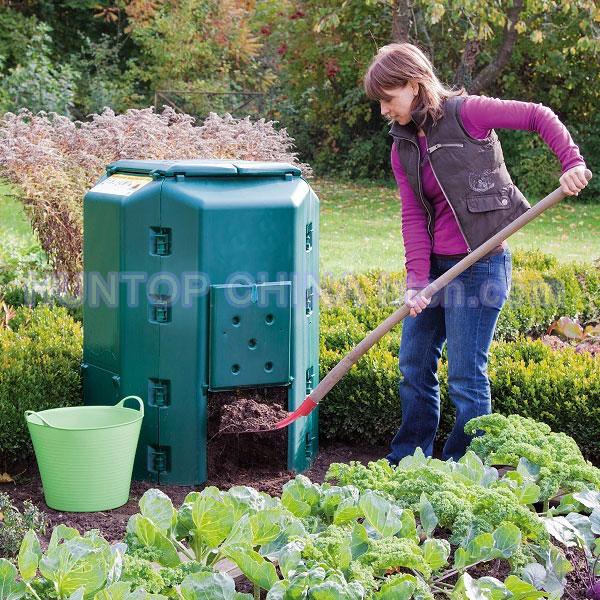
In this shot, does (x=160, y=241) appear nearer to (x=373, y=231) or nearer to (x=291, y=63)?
(x=373, y=231)

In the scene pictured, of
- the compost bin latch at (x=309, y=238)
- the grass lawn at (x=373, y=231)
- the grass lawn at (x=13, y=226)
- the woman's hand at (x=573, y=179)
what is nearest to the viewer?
the woman's hand at (x=573, y=179)

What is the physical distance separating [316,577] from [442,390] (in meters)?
2.37

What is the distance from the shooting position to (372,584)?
2.38 metres

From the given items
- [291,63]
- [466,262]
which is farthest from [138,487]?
[291,63]

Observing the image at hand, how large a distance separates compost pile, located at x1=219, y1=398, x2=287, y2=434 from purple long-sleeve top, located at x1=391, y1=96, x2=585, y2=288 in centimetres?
77

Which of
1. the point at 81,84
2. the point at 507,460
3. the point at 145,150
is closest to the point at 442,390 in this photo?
the point at 507,460

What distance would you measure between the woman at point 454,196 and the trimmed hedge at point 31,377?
1515 mm

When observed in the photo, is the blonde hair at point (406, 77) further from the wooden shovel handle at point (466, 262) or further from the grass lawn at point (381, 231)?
the grass lawn at point (381, 231)

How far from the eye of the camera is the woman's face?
3.68m

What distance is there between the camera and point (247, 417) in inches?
158

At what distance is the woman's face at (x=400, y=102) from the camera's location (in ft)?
12.1

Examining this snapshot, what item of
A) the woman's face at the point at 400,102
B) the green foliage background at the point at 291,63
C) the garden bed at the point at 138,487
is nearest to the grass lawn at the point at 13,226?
the green foliage background at the point at 291,63

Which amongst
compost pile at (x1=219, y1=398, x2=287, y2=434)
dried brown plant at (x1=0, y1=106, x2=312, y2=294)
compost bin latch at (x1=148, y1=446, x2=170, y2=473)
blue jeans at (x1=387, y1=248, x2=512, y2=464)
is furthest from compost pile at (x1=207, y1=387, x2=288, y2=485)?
dried brown plant at (x1=0, y1=106, x2=312, y2=294)

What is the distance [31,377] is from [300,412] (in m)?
1.21
